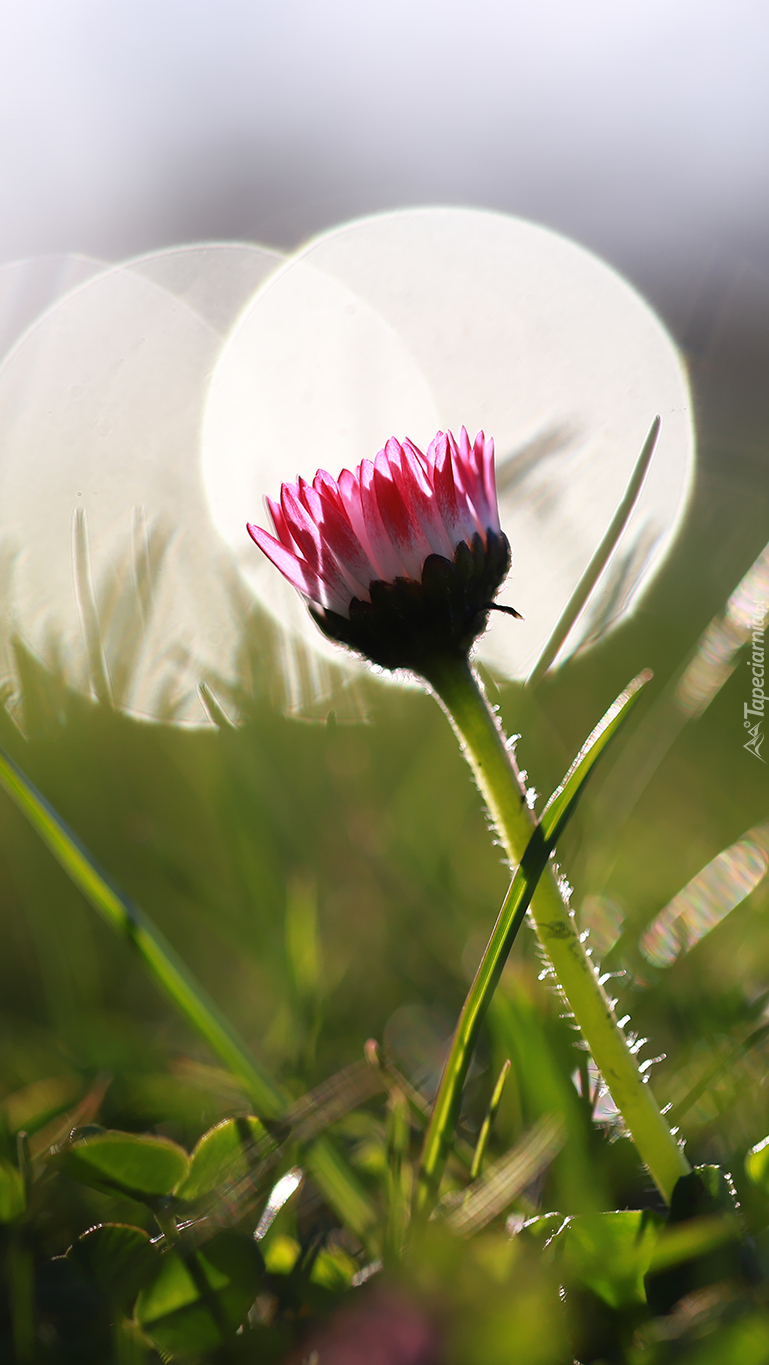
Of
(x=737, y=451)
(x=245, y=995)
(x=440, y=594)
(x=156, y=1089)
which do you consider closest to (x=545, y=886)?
(x=440, y=594)

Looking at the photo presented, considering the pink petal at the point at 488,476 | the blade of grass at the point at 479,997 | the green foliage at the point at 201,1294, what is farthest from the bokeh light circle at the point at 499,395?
the green foliage at the point at 201,1294

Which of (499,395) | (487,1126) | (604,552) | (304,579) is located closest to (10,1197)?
(487,1126)

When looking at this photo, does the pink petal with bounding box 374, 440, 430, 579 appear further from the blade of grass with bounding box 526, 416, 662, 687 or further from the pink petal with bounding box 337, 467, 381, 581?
the blade of grass with bounding box 526, 416, 662, 687

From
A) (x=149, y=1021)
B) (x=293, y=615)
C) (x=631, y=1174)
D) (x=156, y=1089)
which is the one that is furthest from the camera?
(x=293, y=615)

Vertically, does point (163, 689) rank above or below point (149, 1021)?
above

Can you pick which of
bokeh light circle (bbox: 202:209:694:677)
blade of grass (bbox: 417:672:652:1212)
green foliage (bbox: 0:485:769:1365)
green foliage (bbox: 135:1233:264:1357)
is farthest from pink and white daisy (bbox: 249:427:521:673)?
bokeh light circle (bbox: 202:209:694:677)

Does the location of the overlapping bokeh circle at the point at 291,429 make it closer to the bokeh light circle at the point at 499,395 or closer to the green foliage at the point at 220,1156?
the bokeh light circle at the point at 499,395

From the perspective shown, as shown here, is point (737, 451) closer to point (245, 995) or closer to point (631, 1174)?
point (245, 995)
